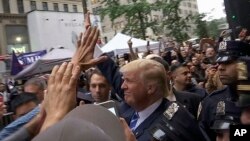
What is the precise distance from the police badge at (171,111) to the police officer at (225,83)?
0.93 m

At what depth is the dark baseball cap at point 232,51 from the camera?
3.82 meters

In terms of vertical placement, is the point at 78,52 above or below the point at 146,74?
above

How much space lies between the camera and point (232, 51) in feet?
12.6

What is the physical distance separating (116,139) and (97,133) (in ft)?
0.52

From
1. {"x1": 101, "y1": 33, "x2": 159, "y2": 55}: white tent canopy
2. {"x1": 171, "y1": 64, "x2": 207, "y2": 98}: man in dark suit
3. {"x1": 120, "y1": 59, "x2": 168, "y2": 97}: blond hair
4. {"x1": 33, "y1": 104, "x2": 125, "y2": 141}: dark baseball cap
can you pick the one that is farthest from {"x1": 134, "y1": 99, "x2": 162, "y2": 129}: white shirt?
{"x1": 101, "y1": 33, "x2": 159, "y2": 55}: white tent canopy

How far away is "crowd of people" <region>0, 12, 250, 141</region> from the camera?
1120mm

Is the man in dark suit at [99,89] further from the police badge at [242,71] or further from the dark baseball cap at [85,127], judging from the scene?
the dark baseball cap at [85,127]

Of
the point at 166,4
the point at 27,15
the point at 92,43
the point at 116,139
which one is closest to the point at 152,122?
the point at 92,43

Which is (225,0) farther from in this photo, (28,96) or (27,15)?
(27,15)

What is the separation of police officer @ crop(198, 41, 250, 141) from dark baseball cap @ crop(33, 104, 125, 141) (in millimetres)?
2450

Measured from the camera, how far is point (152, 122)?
8.93 ft

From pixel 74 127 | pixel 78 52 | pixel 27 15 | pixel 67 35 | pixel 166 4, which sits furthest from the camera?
pixel 27 15

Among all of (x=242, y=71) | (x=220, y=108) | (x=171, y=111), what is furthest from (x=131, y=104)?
(x=242, y=71)

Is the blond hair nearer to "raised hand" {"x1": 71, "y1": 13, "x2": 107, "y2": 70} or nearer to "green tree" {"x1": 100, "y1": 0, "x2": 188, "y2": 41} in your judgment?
"raised hand" {"x1": 71, "y1": 13, "x2": 107, "y2": 70}
